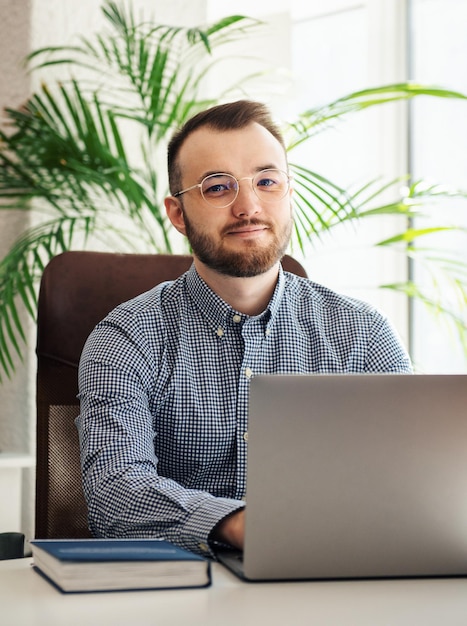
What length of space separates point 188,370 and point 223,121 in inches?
18.6

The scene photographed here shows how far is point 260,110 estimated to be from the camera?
167cm

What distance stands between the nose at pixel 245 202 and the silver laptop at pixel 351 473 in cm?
72

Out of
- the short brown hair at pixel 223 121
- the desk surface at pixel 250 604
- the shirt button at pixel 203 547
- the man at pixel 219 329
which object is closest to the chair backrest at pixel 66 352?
the man at pixel 219 329

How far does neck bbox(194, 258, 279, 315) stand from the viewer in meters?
1.59

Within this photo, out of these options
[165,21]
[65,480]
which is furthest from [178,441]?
[165,21]

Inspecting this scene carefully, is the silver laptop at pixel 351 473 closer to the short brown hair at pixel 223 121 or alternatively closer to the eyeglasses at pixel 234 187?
the eyeglasses at pixel 234 187

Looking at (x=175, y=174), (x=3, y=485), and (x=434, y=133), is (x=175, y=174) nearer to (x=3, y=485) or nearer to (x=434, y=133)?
(x=3, y=485)

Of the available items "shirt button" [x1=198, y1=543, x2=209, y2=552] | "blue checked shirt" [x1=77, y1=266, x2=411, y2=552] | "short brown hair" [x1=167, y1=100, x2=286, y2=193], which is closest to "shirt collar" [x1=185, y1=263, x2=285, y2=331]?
"blue checked shirt" [x1=77, y1=266, x2=411, y2=552]

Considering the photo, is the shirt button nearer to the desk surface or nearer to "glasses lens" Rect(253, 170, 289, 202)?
the desk surface

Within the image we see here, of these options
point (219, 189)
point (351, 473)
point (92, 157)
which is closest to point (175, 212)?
point (219, 189)

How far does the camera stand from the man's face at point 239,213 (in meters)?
1.54

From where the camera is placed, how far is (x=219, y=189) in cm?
156

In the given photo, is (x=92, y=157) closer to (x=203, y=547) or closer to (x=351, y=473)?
(x=203, y=547)

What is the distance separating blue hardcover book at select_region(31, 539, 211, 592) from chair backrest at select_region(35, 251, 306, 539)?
2.23 ft
